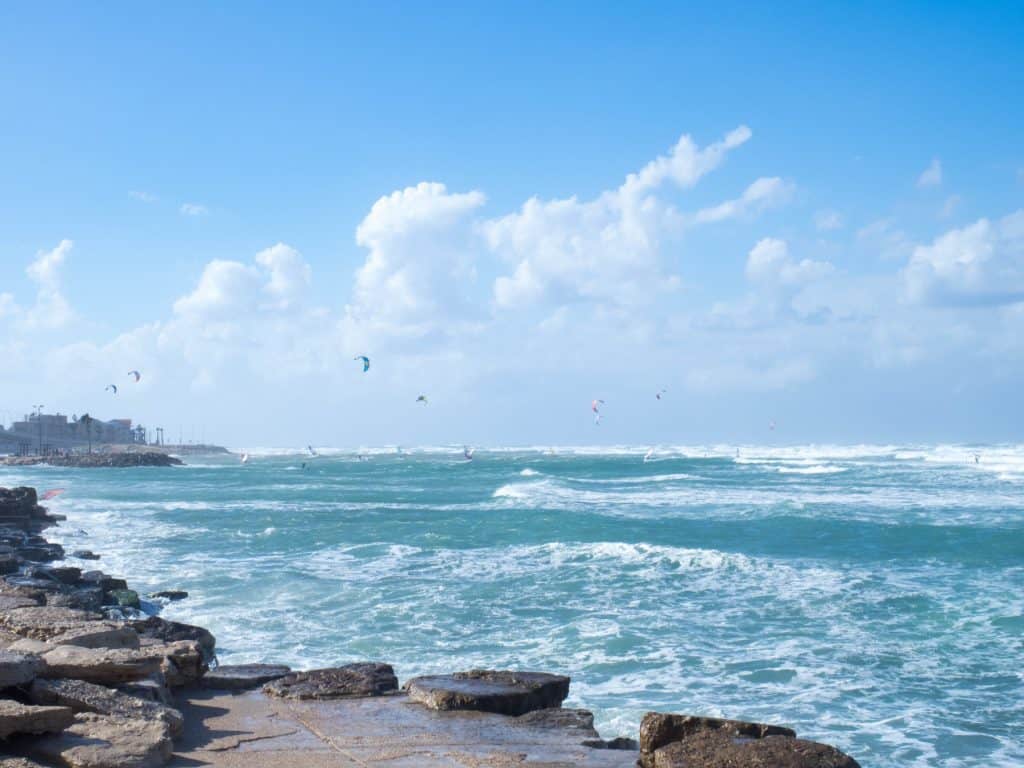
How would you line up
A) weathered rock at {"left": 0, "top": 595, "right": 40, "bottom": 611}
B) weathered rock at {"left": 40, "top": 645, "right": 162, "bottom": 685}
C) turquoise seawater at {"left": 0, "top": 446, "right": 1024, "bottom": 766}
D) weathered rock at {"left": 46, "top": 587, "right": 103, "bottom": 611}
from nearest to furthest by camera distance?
weathered rock at {"left": 40, "top": 645, "right": 162, "bottom": 685} < weathered rock at {"left": 0, "top": 595, "right": 40, "bottom": 611} < turquoise seawater at {"left": 0, "top": 446, "right": 1024, "bottom": 766} < weathered rock at {"left": 46, "top": 587, "right": 103, "bottom": 611}

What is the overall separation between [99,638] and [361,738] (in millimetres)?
2201

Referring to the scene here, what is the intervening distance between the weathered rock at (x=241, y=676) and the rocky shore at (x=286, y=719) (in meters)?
0.01

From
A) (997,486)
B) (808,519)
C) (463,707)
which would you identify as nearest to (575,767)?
(463,707)

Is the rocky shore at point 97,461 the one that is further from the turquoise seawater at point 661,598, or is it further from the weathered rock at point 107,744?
the weathered rock at point 107,744

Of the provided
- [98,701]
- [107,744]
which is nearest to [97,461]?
[98,701]

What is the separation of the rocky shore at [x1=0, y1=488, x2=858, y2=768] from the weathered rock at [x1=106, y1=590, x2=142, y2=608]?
4.60 meters

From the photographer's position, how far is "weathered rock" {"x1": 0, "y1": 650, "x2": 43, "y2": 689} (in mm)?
5055

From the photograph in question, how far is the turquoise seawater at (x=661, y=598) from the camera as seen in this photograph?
920 cm

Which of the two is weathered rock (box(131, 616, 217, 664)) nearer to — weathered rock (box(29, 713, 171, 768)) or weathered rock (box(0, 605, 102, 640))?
weathered rock (box(0, 605, 102, 640))

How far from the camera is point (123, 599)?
12.9 meters

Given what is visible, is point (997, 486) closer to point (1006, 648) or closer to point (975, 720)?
point (1006, 648)

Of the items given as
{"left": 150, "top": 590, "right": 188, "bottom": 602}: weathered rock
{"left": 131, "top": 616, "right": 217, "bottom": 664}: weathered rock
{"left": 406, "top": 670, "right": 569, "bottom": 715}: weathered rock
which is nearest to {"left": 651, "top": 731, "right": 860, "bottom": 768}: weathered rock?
{"left": 406, "top": 670, "right": 569, "bottom": 715}: weathered rock

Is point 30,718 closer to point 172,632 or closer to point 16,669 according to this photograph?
point 16,669

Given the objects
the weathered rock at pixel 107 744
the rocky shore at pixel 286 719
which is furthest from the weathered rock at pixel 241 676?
the weathered rock at pixel 107 744
